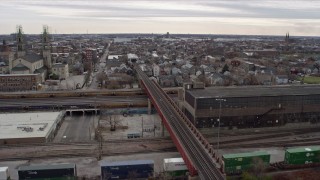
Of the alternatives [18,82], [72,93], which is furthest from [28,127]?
[18,82]

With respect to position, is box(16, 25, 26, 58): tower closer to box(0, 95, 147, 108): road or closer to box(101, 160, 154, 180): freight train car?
box(0, 95, 147, 108): road

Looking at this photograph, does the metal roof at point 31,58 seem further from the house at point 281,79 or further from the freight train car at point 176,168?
the freight train car at point 176,168

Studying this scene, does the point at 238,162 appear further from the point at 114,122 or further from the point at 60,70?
the point at 60,70

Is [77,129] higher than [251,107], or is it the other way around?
[251,107]

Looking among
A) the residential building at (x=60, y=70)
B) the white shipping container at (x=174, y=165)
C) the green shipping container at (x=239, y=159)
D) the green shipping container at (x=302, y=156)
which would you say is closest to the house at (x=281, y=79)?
the green shipping container at (x=302, y=156)

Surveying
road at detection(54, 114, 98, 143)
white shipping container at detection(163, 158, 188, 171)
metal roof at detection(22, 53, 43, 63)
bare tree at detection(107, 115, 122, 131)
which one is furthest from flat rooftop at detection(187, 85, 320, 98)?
metal roof at detection(22, 53, 43, 63)

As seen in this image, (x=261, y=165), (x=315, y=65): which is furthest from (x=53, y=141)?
(x=315, y=65)
